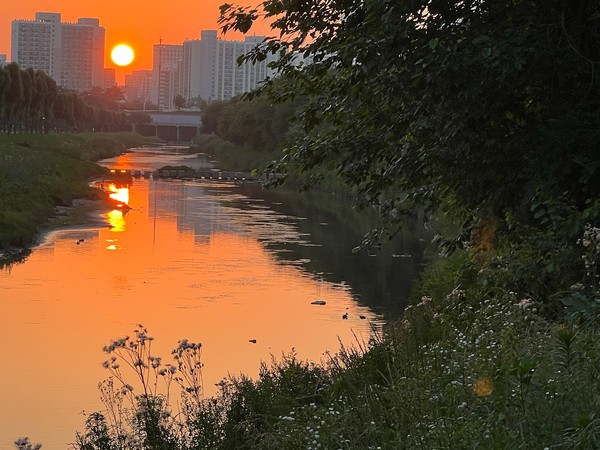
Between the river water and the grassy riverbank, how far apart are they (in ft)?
3.83

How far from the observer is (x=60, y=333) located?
2205cm

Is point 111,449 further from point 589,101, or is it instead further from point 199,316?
point 199,316

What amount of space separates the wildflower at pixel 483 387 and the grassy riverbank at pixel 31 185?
2826 cm

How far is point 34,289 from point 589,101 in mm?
18983

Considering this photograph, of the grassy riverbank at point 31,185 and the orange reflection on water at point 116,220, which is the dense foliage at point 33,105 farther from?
the orange reflection on water at point 116,220

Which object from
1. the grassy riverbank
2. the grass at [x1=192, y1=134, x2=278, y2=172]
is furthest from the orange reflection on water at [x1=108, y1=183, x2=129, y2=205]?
the grass at [x1=192, y1=134, x2=278, y2=172]

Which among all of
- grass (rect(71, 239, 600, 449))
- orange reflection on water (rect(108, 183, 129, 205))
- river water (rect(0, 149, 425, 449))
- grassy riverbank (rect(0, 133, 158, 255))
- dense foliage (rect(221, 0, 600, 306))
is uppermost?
dense foliage (rect(221, 0, 600, 306))

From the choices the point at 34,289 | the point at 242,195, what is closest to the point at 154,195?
the point at 242,195

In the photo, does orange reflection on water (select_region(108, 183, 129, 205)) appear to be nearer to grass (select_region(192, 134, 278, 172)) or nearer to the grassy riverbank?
the grassy riverbank

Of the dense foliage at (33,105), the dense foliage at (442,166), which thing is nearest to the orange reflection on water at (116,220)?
the dense foliage at (442,166)

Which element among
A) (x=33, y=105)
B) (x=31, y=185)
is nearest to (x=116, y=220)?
(x=31, y=185)

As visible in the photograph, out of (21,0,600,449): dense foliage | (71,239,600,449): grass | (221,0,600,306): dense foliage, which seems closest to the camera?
(71,239,600,449): grass

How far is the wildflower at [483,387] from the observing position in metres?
7.52

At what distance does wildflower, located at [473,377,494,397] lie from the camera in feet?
24.7
